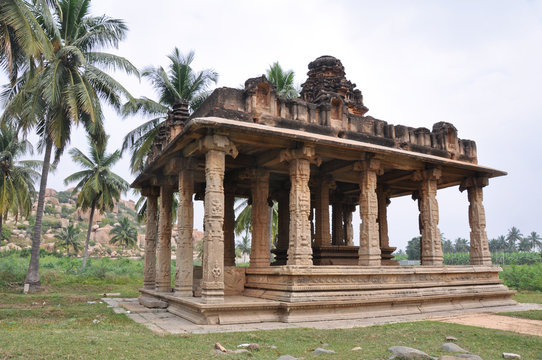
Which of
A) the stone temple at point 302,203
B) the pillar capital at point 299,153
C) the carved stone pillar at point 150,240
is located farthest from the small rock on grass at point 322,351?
the carved stone pillar at point 150,240

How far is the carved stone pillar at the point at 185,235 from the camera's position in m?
10.9

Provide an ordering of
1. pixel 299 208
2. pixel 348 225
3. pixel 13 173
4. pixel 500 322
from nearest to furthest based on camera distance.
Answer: pixel 500 322
pixel 299 208
pixel 348 225
pixel 13 173

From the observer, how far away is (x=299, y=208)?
988cm

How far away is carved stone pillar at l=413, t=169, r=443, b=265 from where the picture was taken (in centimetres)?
1227

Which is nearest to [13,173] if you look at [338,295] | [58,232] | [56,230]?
[338,295]

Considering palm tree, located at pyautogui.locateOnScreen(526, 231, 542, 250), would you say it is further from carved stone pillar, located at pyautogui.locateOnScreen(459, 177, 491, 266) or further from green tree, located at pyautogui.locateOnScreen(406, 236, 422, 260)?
carved stone pillar, located at pyautogui.locateOnScreen(459, 177, 491, 266)

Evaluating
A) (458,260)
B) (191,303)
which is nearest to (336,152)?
(191,303)

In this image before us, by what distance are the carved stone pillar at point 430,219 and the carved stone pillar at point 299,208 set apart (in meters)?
4.35

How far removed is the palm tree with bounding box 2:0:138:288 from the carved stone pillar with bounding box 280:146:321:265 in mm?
9786

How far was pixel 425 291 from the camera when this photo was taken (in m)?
11.4

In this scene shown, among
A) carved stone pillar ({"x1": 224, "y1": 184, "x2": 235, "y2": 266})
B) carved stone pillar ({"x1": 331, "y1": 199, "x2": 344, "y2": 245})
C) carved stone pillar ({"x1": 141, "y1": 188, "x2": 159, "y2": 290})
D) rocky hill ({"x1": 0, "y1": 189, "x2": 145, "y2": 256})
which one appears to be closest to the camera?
carved stone pillar ({"x1": 224, "y1": 184, "x2": 235, "y2": 266})

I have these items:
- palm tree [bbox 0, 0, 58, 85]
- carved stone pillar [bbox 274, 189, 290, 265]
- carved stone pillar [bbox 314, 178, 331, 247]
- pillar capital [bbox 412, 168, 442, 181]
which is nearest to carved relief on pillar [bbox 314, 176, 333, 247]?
carved stone pillar [bbox 314, 178, 331, 247]

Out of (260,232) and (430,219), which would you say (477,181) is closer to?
(430,219)

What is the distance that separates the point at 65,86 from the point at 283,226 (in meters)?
10.8
